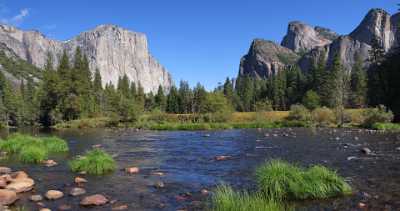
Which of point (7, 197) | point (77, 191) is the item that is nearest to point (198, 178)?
point (77, 191)

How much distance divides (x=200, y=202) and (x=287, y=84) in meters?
116

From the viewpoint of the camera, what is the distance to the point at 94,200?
1163 cm

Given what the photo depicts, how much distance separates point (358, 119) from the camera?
6281 cm

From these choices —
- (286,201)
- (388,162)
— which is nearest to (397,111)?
(388,162)

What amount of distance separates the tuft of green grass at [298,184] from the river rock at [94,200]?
17.2ft

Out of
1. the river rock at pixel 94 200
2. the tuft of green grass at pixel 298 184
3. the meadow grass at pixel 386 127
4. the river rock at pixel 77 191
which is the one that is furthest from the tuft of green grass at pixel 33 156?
the meadow grass at pixel 386 127

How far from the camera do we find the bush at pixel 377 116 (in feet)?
173

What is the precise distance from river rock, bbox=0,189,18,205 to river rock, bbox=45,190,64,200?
3.22ft

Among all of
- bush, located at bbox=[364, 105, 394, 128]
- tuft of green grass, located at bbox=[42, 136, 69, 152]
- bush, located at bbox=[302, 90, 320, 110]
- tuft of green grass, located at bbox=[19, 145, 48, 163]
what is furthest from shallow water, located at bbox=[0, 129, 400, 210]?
bush, located at bbox=[302, 90, 320, 110]

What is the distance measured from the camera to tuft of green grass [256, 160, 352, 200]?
11680 millimetres

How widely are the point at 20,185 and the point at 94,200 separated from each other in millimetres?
3611

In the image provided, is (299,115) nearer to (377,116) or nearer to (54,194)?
(377,116)

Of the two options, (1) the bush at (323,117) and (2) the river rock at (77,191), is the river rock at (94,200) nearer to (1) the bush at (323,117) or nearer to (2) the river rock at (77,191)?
(2) the river rock at (77,191)

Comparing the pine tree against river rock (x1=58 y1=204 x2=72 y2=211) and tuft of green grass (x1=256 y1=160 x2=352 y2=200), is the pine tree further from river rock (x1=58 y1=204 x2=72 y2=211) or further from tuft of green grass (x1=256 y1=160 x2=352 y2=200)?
river rock (x1=58 y1=204 x2=72 y2=211)
